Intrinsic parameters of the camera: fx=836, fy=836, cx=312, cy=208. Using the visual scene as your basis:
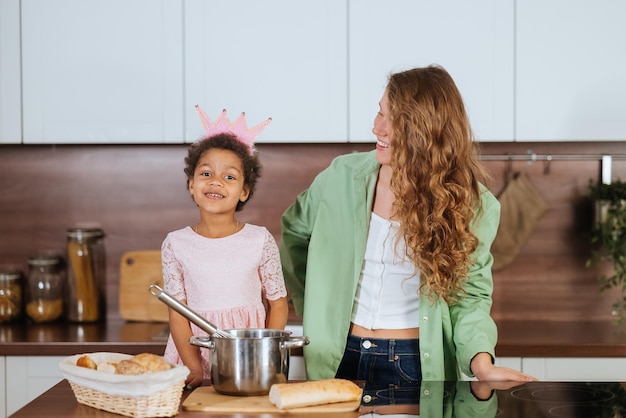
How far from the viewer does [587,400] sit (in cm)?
139

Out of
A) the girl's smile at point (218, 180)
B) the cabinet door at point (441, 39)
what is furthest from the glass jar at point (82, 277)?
the girl's smile at point (218, 180)

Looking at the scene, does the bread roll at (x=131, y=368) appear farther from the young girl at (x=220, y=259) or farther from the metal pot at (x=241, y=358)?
the young girl at (x=220, y=259)

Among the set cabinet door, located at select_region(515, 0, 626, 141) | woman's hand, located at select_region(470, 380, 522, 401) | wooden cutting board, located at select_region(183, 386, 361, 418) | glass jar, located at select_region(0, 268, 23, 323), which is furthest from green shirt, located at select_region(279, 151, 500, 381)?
Result: glass jar, located at select_region(0, 268, 23, 323)

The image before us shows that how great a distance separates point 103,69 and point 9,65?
0.30 meters

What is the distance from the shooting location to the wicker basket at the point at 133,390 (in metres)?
1.21

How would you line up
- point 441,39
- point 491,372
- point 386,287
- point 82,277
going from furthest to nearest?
1. point 82,277
2. point 441,39
3. point 386,287
4. point 491,372

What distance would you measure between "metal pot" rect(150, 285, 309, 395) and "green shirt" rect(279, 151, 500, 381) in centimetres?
48

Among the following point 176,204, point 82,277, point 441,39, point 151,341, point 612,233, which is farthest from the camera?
point 176,204

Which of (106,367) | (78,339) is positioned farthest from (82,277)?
(106,367)

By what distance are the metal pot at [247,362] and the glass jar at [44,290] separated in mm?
1589

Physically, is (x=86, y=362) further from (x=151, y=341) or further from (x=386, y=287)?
(x=151, y=341)

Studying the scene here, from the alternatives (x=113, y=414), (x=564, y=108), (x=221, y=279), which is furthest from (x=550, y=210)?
(x=113, y=414)

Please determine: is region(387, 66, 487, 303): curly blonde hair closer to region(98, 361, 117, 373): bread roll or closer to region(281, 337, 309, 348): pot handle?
region(281, 337, 309, 348): pot handle

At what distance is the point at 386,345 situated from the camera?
1809 millimetres
